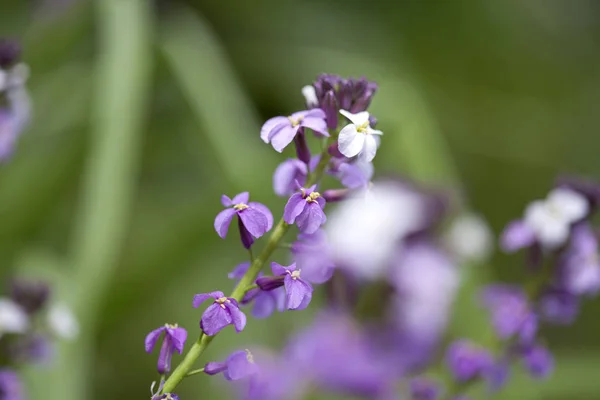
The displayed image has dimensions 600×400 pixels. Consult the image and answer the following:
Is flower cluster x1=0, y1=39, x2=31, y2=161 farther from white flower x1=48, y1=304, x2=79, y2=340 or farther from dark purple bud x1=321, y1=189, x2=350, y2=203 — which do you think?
dark purple bud x1=321, y1=189, x2=350, y2=203

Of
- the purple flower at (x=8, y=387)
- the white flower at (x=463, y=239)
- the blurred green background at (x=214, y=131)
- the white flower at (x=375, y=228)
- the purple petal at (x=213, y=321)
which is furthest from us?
the blurred green background at (x=214, y=131)

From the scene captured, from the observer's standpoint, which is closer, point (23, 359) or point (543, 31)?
point (23, 359)

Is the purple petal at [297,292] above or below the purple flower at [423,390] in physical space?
below

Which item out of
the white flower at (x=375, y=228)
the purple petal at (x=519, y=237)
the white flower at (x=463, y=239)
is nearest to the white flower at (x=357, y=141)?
the purple petal at (x=519, y=237)

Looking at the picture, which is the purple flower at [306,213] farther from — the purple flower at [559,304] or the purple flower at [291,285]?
the purple flower at [559,304]

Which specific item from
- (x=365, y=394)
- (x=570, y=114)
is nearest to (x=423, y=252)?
(x=365, y=394)

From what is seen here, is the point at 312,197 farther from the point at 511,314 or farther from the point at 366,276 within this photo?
the point at 366,276

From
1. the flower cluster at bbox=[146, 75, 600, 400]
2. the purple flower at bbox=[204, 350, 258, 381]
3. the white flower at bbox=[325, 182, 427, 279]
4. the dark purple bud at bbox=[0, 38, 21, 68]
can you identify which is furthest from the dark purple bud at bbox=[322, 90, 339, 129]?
the white flower at bbox=[325, 182, 427, 279]

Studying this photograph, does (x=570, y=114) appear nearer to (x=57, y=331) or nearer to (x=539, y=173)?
(x=539, y=173)

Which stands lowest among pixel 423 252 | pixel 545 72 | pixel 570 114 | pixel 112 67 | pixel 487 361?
pixel 487 361
